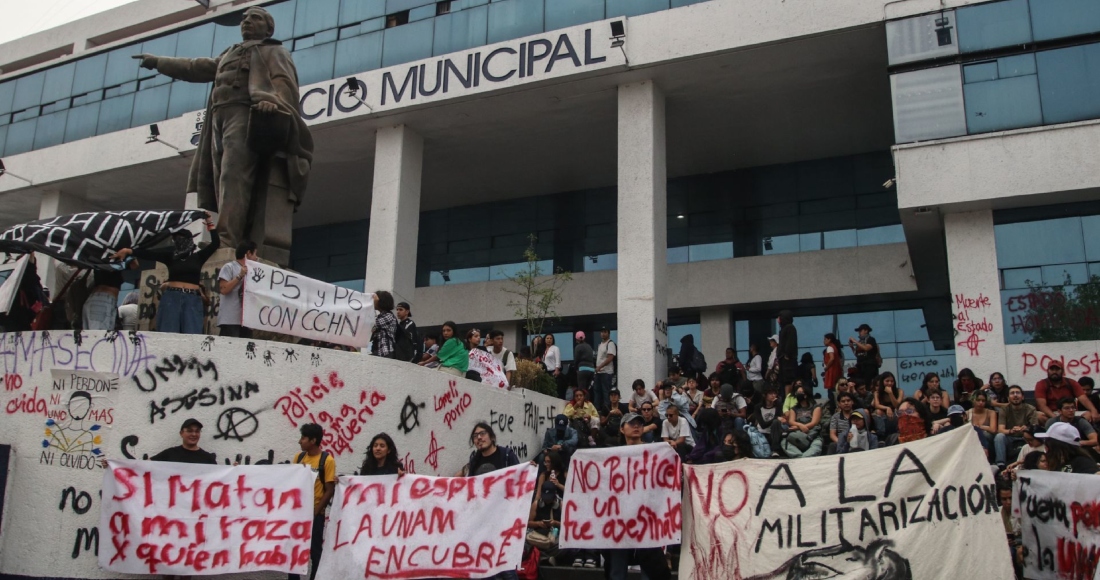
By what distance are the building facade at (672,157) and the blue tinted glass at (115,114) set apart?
2.9 inches

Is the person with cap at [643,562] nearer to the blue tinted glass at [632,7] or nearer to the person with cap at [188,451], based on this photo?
the person with cap at [188,451]

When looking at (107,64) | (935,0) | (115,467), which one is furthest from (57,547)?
(107,64)

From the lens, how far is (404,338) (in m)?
11.6

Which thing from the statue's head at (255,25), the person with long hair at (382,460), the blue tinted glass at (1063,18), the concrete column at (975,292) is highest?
the blue tinted glass at (1063,18)

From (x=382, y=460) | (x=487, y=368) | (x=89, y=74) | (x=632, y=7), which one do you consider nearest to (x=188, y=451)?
(x=382, y=460)

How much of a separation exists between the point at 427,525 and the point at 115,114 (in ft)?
69.4

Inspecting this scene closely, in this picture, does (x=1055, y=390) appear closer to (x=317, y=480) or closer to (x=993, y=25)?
(x=993, y=25)

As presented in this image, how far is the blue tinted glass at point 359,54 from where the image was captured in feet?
70.2

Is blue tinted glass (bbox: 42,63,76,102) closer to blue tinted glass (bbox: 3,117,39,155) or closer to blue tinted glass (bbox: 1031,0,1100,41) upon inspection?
blue tinted glass (bbox: 3,117,39,155)

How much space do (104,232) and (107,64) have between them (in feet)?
63.6

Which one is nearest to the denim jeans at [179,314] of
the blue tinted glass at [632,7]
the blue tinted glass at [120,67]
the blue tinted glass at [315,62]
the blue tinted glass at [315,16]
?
the blue tinted glass at [632,7]

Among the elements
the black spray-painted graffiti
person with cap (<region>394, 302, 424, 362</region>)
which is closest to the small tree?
person with cap (<region>394, 302, 424, 362</region>)

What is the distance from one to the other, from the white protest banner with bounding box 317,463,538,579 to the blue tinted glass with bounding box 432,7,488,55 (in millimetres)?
14071

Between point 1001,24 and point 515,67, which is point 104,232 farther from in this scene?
point 1001,24
